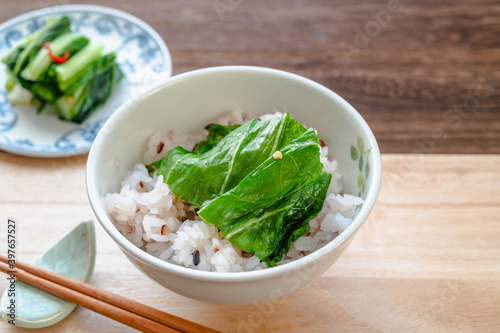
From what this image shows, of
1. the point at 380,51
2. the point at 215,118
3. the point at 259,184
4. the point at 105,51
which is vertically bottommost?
the point at 380,51

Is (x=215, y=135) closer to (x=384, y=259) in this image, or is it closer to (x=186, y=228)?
(x=186, y=228)

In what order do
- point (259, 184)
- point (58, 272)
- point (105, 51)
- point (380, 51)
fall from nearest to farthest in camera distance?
point (259, 184)
point (58, 272)
point (380, 51)
point (105, 51)

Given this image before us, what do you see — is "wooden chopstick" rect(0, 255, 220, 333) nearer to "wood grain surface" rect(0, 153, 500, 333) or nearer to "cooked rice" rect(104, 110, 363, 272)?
"wood grain surface" rect(0, 153, 500, 333)

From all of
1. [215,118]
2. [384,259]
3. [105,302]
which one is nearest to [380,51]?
[215,118]

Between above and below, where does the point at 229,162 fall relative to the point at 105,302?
above

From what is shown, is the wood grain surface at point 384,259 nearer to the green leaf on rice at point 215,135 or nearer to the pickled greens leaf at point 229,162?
the pickled greens leaf at point 229,162

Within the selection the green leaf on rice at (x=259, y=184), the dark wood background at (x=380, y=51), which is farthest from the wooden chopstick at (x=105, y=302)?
the dark wood background at (x=380, y=51)

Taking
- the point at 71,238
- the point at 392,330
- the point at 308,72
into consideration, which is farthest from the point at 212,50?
the point at 392,330
